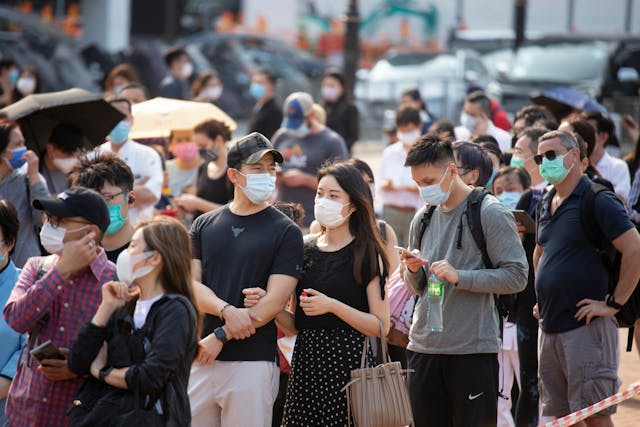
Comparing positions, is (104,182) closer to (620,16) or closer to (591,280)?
(591,280)

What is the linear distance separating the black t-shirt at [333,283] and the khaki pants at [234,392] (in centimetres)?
32

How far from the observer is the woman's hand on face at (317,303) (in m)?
5.83

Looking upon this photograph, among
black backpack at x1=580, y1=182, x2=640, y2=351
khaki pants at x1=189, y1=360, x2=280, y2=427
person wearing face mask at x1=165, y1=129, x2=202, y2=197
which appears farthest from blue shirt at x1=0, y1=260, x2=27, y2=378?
person wearing face mask at x1=165, y1=129, x2=202, y2=197

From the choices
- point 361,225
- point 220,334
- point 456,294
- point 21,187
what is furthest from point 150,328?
point 21,187

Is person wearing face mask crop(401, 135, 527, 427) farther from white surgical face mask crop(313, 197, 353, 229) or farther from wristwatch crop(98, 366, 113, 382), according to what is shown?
wristwatch crop(98, 366, 113, 382)

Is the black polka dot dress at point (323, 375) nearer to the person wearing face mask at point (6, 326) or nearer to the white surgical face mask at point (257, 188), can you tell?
the white surgical face mask at point (257, 188)

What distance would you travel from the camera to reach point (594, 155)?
926 cm

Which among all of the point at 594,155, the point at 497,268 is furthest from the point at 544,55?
the point at 497,268

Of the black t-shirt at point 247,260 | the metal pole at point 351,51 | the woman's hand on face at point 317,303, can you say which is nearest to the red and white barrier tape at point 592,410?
the woman's hand on face at point 317,303

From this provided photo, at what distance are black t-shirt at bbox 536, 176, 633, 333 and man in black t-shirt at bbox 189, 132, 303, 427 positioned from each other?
156 cm

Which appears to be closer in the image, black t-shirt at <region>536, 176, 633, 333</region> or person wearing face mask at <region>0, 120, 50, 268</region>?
black t-shirt at <region>536, 176, 633, 333</region>

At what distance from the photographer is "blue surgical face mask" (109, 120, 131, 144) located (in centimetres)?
922

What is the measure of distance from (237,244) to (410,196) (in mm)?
5496

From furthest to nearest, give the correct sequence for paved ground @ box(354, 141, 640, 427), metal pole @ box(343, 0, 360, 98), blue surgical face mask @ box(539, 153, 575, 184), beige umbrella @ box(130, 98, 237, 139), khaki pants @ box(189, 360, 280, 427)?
metal pole @ box(343, 0, 360, 98) < beige umbrella @ box(130, 98, 237, 139) < paved ground @ box(354, 141, 640, 427) < blue surgical face mask @ box(539, 153, 575, 184) < khaki pants @ box(189, 360, 280, 427)
